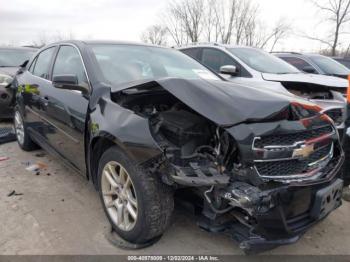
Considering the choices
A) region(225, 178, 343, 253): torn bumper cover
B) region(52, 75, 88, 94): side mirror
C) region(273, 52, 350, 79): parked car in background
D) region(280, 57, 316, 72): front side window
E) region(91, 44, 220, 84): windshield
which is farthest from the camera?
region(280, 57, 316, 72): front side window

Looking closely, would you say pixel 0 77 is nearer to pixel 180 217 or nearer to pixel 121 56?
pixel 121 56

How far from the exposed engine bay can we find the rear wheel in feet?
10.0

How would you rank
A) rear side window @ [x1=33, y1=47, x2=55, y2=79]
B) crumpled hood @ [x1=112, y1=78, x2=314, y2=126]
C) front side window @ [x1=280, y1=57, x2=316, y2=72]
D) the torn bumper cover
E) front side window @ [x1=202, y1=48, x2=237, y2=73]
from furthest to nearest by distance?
front side window @ [x1=280, y1=57, x2=316, y2=72] < front side window @ [x1=202, y1=48, x2=237, y2=73] < rear side window @ [x1=33, y1=47, x2=55, y2=79] < crumpled hood @ [x1=112, y1=78, x2=314, y2=126] < the torn bumper cover

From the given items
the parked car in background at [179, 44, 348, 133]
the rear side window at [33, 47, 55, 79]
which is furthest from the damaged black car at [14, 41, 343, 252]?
the parked car in background at [179, 44, 348, 133]

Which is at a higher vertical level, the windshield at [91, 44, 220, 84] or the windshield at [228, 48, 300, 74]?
the windshield at [91, 44, 220, 84]

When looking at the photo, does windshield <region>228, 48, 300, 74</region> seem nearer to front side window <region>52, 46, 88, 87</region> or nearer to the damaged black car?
front side window <region>52, 46, 88, 87</region>

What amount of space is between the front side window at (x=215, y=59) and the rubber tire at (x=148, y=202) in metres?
4.57

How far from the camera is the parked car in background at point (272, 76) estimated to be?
507 cm

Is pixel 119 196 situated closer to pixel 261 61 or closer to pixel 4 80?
pixel 261 61

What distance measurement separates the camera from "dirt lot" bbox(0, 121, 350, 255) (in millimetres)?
2732

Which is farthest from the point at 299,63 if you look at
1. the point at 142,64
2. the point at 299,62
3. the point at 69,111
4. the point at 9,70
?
the point at 69,111

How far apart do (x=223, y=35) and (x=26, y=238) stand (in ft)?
107

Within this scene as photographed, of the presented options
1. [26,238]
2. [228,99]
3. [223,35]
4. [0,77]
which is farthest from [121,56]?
[223,35]

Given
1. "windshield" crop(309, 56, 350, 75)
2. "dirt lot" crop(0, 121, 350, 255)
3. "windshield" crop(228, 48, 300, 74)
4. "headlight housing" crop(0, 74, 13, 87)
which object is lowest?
"dirt lot" crop(0, 121, 350, 255)
